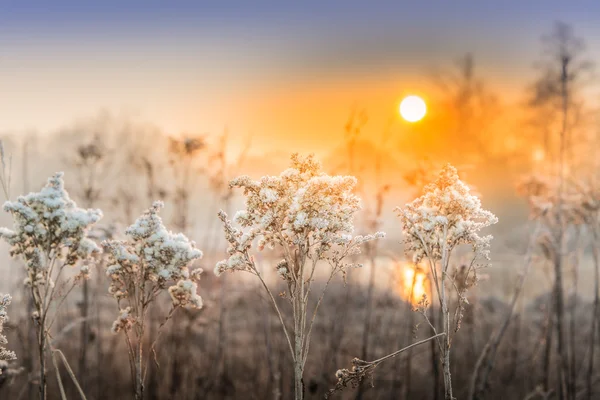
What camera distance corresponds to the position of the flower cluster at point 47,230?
11.0 ft

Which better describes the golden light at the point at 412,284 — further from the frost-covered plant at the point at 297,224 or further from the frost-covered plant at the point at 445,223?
the frost-covered plant at the point at 297,224

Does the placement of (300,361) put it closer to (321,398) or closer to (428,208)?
(428,208)

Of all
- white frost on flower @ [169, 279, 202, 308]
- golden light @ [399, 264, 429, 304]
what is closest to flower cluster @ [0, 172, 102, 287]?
white frost on flower @ [169, 279, 202, 308]

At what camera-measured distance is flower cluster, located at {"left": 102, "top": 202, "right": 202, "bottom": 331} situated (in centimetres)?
360

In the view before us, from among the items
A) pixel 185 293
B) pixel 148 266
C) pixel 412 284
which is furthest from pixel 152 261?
pixel 412 284

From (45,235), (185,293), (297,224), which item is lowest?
(185,293)

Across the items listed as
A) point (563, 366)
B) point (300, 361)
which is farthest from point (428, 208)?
point (563, 366)

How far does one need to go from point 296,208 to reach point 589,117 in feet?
71.1

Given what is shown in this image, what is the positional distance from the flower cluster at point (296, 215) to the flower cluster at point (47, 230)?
936 mm

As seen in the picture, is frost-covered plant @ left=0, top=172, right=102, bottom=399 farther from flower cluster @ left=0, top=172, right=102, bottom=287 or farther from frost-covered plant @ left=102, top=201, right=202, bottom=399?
frost-covered plant @ left=102, top=201, right=202, bottom=399

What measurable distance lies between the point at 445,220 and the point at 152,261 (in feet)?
6.93

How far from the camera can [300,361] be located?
3.50 m

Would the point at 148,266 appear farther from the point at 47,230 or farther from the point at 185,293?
the point at 47,230

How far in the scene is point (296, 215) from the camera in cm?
364
